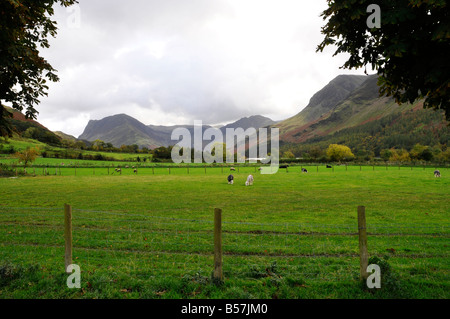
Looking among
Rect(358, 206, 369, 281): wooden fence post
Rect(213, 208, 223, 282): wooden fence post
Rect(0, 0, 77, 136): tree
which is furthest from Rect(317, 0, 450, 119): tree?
Rect(0, 0, 77, 136): tree

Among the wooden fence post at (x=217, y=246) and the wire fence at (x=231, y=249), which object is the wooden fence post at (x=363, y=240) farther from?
the wooden fence post at (x=217, y=246)

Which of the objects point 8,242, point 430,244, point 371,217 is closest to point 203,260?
point 8,242

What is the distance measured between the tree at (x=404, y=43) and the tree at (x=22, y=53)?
36.4 feet

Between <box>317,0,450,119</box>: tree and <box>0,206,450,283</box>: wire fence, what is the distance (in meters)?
4.68

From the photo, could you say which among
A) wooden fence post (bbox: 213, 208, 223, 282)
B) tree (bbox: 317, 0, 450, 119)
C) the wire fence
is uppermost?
tree (bbox: 317, 0, 450, 119)

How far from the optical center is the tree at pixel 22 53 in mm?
9516

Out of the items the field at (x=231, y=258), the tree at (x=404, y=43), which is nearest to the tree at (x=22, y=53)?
the field at (x=231, y=258)

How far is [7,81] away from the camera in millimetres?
12844

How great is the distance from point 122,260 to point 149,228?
3.97 metres

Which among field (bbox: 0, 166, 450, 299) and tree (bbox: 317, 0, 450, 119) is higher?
tree (bbox: 317, 0, 450, 119)

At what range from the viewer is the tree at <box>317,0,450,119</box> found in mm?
6770

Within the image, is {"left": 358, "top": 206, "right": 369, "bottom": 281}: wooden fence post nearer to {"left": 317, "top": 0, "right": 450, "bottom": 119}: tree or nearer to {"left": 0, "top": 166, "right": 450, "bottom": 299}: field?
{"left": 0, "top": 166, "right": 450, "bottom": 299}: field

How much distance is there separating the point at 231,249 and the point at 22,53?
1213 cm
